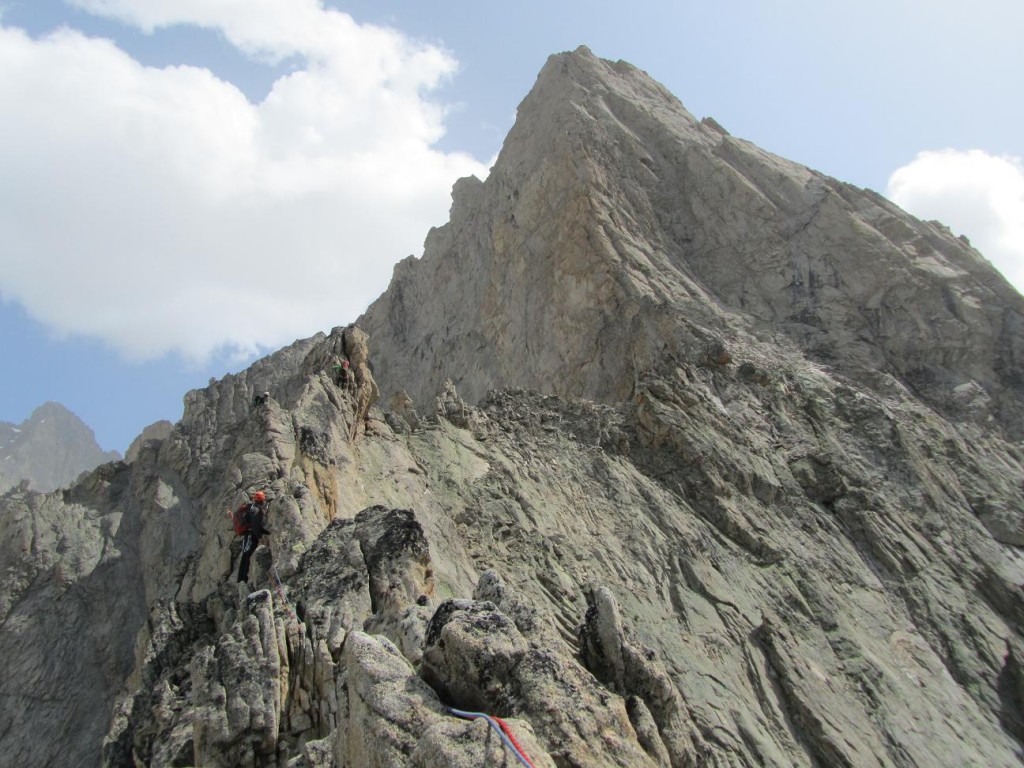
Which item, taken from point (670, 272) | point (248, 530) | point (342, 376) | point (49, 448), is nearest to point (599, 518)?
point (342, 376)

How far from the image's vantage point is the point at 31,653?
2620 cm

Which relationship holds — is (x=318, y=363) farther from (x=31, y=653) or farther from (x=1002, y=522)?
(x=1002, y=522)

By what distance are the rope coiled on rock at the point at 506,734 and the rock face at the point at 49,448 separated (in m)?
122

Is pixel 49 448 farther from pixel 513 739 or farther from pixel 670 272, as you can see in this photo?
pixel 513 739

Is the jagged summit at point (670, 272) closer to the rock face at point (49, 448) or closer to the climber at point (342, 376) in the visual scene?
the climber at point (342, 376)

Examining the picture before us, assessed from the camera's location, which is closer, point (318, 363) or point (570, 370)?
point (318, 363)

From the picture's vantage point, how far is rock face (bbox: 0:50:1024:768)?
396 inches

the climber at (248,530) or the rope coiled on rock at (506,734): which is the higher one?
the climber at (248,530)

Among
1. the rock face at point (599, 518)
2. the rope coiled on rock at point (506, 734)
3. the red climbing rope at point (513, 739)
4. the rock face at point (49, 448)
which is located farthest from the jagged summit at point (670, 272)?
the rock face at point (49, 448)

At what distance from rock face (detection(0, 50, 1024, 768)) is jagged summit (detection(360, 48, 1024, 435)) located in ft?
0.57

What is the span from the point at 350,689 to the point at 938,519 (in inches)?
897

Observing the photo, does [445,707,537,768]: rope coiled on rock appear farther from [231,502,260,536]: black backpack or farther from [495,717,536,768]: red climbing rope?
[231,502,260,536]: black backpack

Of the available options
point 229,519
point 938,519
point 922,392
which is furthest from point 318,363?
point 922,392

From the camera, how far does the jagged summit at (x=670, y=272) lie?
1388 inches
